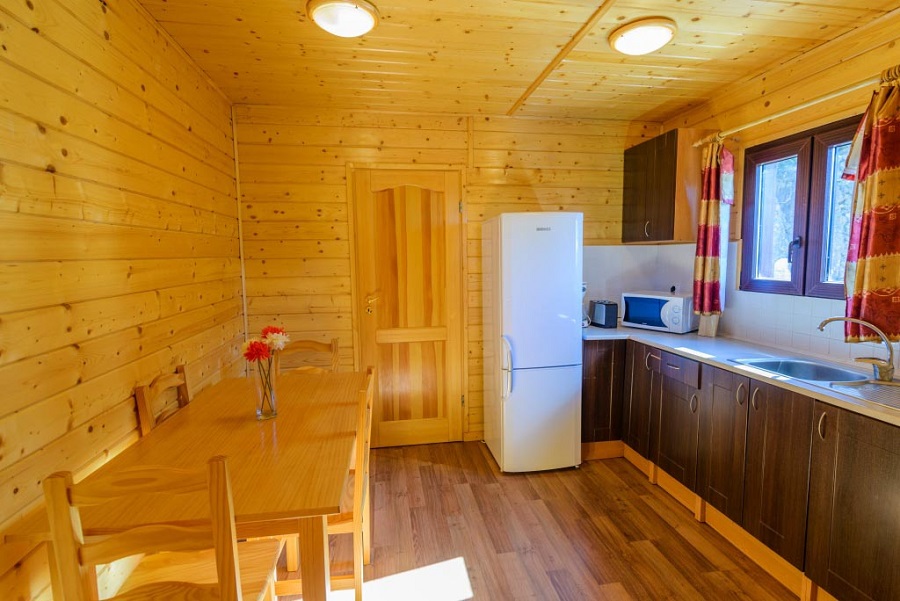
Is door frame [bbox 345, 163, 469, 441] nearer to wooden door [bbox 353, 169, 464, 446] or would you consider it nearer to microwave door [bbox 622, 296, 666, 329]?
wooden door [bbox 353, 169, 464, 446]

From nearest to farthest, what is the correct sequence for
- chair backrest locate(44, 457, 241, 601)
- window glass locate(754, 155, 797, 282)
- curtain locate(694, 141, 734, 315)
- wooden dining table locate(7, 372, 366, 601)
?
chair backrest locate(44, 457, 241, 601)
wooden dining table locate(7, 372, 366, 601)
window glass locate(754, 155, 797, 282)
curtain locate(694, 141, 734, 315)

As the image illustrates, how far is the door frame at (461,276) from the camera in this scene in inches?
126

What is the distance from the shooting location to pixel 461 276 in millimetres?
3373

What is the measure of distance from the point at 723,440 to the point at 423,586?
162cm

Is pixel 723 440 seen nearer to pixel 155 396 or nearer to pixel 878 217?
pixel 878 217

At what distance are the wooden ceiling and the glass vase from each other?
4.98 ft

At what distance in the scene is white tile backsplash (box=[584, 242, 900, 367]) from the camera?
224cm

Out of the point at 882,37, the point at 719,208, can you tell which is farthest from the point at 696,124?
the point at 882,37

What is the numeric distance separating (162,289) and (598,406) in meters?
2.70

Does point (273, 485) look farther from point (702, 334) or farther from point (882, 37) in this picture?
point (882, 37)

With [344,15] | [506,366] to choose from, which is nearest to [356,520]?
[506,366]

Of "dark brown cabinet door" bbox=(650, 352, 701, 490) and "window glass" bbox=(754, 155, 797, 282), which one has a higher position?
"window glass" bbox=(754, 155, 797, 282)

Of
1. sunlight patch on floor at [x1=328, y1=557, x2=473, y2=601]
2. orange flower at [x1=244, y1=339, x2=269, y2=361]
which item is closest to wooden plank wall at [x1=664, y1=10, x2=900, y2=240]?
sunlight patch on floor at [x1=328, y1=557, x2=473, y2=601]

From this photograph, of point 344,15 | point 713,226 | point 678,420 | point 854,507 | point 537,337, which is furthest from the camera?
point 537,337
